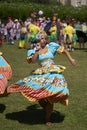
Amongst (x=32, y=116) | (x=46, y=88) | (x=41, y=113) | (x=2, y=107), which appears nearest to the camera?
(x=46, y=88)

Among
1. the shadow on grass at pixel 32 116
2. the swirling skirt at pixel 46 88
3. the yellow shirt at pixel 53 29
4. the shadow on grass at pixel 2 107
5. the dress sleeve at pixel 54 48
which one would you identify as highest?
the dress sleeve at pixel 54 48

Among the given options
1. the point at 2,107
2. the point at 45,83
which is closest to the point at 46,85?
the point at 45,83

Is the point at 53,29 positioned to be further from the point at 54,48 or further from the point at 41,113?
the point at 54,48

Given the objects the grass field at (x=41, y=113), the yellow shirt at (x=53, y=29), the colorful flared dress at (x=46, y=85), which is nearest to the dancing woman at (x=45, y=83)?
the colorful flared dress at (x=46, y=85)

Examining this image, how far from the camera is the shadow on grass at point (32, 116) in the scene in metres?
9.05

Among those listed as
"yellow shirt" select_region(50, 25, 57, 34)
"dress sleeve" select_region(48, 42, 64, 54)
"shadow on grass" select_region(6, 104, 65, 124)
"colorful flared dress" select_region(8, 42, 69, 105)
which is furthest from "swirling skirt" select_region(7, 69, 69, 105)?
"yellow shirt" select_region(50, 25, 57, 34)

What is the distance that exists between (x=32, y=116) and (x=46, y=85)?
1.29m

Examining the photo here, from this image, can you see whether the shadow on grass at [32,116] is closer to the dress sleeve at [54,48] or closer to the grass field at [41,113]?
the grass field at [41,113]

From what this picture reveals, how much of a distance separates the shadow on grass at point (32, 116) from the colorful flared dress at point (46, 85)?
0.78 m

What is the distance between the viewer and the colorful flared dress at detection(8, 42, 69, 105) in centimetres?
830

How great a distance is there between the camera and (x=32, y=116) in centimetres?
940

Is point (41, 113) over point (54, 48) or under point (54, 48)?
under

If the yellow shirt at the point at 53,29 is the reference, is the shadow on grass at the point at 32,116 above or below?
above

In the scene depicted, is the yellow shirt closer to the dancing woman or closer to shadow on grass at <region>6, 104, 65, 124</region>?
shadow on grass at <region>6, 104, 65, 124</region>
